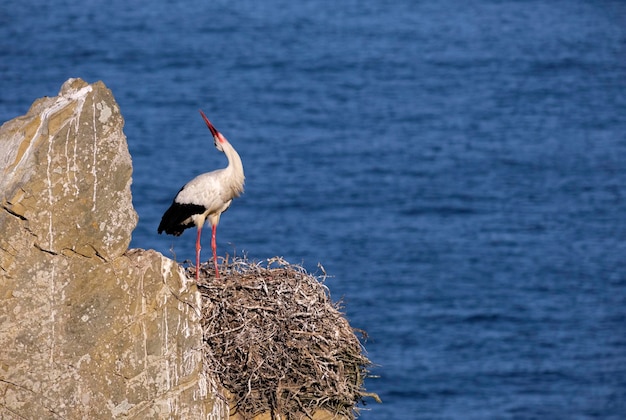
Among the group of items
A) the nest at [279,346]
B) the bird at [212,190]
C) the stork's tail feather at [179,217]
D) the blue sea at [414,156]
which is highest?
the bird at [212,190]

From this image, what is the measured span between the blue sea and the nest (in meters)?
15.7

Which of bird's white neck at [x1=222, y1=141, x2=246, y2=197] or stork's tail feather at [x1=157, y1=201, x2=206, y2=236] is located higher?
bird's white neck at [x1=222, y1=141, x2=246, y2=197]

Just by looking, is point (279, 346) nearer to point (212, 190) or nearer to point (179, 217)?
point (212, 190)

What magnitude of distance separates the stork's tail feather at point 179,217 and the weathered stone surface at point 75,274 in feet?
8.33

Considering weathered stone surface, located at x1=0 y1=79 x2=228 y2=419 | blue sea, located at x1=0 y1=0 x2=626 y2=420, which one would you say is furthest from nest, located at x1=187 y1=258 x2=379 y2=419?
blue sea, located at x1=0 y1=0 x2=626 y2=420

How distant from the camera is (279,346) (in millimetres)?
13672

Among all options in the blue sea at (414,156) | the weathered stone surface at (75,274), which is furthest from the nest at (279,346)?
the blue sea at (414,156)

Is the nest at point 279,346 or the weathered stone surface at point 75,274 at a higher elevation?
the weathered stone surface at point 75,274

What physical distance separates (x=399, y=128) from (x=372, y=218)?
1306 centimetres

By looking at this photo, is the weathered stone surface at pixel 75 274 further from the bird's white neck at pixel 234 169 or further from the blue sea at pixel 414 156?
the blue sea at pixel 414 156

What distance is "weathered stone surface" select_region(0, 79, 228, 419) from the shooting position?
11805mm

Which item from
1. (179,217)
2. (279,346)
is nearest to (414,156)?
(179,217)

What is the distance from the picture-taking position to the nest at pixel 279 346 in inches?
528

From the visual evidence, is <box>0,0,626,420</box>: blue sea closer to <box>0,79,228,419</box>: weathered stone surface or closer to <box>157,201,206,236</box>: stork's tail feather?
<box>157,201,206,236</box>: stork's tail feather
